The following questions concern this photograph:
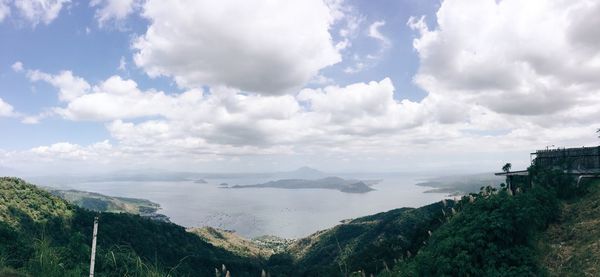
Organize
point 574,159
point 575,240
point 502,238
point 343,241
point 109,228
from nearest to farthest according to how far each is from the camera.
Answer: point 575,240 < point 502,238 < point 574,159 < point 109,228 < point 343,241

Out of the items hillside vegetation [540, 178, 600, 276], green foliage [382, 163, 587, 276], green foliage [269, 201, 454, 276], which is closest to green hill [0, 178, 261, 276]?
green foliage [269, 201, 454, 276]

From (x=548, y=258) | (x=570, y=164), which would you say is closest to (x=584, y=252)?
(x=548, y=258)

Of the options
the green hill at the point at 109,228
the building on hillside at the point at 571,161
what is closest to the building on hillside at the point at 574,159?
the building on hillside at the point at 571,161

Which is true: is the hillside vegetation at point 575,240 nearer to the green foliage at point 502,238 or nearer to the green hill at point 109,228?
the green foliage at point 502,238

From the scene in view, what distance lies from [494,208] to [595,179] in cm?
731

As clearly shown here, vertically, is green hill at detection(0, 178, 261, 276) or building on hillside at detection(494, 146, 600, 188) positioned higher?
building on hillside at detection(494, 146, 600, 188)

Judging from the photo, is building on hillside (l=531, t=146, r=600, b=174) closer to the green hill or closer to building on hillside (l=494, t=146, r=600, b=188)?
building on hillside (l=494, t=146, r=600, b=188)

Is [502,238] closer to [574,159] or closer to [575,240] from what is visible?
[575,240]

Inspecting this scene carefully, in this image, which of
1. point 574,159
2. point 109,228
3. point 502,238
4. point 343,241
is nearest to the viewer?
point 502,238

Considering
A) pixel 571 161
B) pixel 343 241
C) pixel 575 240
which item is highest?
pixel 571 161

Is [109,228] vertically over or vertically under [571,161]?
under

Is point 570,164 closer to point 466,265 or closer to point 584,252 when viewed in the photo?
point 584,252

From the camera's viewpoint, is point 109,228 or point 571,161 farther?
point 109,228

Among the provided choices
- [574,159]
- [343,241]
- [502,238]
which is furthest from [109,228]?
[574,159]
